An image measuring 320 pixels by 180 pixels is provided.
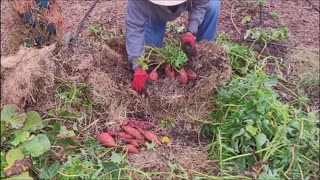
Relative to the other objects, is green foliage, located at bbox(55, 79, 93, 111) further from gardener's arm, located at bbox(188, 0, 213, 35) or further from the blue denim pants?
gardener's arm, located at bbox(188, 0, 213, 35)

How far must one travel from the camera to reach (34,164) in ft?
7.09

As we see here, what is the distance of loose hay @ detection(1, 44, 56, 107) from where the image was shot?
2.38 metres

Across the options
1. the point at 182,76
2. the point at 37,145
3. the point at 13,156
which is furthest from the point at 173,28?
the point at 13,156

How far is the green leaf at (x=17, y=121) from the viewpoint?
7.02 ft

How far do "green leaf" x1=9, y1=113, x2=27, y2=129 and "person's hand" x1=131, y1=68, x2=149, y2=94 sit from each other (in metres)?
0.72

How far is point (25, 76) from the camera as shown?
2.43 m

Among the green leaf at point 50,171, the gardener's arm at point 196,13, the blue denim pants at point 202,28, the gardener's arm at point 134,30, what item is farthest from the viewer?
the blue denim pants at point 202,28

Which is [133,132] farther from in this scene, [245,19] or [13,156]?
[245,19]

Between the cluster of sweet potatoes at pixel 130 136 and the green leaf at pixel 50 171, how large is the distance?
1.13 feet

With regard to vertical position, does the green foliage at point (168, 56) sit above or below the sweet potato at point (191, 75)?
above

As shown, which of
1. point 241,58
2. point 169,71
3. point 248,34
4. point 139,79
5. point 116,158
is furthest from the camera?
point 248,34

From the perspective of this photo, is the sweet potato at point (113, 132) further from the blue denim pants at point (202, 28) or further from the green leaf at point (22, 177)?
the blue denim pants at point (202, 28)

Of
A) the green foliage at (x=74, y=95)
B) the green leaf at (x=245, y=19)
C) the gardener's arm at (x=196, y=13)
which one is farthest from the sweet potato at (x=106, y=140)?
the green leaf at (x=245, y=19)

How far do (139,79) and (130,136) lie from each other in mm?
365
